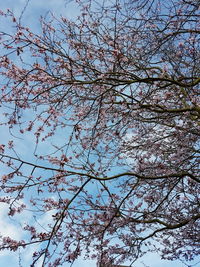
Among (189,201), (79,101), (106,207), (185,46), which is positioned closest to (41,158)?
(106,207)

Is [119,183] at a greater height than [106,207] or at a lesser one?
greater

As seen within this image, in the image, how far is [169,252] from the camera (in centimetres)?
757

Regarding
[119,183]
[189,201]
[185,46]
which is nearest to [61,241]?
[119,183]

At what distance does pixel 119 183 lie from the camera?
7438mm

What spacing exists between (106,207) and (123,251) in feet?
4.63

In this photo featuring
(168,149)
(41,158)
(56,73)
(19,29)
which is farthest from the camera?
(168,149)

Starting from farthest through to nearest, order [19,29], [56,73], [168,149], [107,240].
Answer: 1. [168,149]
2. [107,240]
3. [56,73]
4. [19,29]

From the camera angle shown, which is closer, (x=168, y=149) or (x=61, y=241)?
(x=61, y=241)

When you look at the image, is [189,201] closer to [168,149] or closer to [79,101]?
[168,149]

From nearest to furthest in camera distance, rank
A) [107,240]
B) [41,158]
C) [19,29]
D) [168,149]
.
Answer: [41,158] < [19,29] < [107,240] < [168,149]

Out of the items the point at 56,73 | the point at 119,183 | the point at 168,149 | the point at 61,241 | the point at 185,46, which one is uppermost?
the point at 185,46

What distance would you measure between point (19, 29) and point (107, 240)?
4.42m

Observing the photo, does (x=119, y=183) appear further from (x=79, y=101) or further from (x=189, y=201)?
(x=79, y=101)

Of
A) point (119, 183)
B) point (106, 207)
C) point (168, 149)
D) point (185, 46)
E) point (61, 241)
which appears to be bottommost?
point (61, 241)
